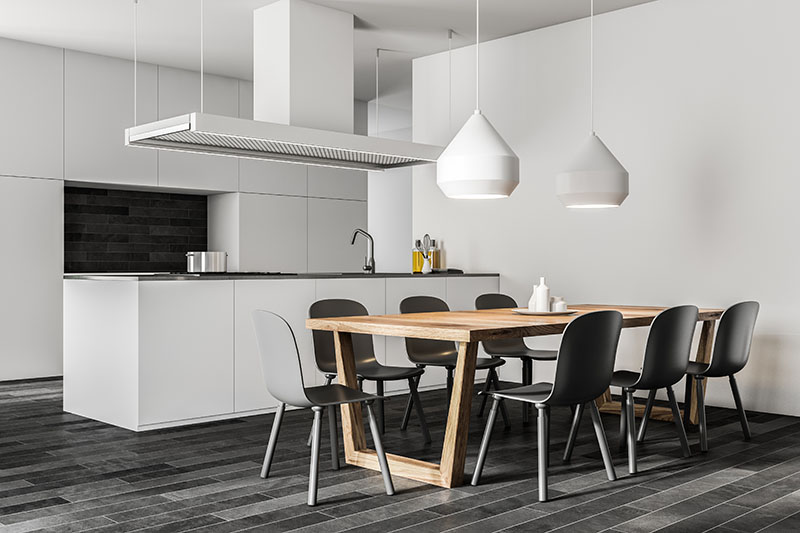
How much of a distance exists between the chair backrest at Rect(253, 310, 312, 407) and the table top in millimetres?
445

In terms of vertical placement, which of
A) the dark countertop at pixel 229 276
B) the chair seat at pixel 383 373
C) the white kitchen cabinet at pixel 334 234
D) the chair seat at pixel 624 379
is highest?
the white kitchen cabinet at pixel 334 234

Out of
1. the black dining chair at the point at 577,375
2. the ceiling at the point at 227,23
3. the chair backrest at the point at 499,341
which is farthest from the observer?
the ceiling at the point at 227,23

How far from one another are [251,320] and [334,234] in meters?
3.77

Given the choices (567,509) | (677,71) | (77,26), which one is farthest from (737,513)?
(77,26)

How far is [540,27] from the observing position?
645 centimetres

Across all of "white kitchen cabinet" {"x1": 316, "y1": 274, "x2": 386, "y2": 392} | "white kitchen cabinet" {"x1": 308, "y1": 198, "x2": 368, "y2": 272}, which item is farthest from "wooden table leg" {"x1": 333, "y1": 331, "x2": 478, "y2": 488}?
"white kitchen cabinet" {"x1": 308, "y1": 198, "x2": 368, "y2": 272}

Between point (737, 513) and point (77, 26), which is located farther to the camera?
point (77, 26)

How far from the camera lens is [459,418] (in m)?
3.47

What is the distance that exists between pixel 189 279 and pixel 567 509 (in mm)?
2691

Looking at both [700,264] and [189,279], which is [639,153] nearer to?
[700,264]

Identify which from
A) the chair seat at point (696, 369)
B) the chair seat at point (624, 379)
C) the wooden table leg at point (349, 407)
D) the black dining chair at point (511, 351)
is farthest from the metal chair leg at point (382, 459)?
the chair seat at point (696, 369)

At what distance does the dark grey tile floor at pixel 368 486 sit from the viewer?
299 centimetres

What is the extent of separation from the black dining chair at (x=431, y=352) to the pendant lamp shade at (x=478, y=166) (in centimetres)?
116

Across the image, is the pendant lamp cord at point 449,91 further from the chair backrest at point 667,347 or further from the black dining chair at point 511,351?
the chair backrest at point 667,347
